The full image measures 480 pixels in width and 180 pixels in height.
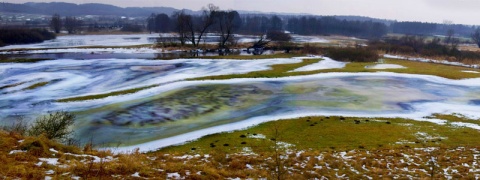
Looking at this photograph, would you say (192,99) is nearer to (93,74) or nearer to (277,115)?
(277,115)

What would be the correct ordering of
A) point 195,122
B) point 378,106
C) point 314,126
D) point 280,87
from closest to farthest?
point 314,126 < point 195,122 < point 378,106 < point 280,87

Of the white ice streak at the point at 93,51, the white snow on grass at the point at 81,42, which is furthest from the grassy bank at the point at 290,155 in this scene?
the white snow on grass at the point at 81,42

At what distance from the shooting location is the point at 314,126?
24562 millimetres

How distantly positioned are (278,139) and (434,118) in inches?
554

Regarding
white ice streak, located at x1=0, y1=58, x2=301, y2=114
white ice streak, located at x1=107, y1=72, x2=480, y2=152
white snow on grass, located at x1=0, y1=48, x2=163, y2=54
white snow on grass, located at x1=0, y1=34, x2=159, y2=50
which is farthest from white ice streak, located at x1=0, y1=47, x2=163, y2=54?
white ice streak, located at x1=107, y1=72, x2=480, y2=152

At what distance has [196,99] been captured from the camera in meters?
32.3

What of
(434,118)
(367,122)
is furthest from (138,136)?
(434,118)

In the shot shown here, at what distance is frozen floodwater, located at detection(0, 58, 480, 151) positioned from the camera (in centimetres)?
2494

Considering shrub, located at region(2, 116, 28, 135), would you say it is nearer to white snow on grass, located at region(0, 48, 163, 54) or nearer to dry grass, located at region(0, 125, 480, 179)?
dry grass, located at region(0, 125, 480, 179)

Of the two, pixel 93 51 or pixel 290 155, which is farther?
pixel 93 51

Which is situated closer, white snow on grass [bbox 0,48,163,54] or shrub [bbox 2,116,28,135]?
shrub [bbox 2,116,28,135]

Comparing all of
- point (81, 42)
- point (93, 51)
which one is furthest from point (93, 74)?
point (81, 42)

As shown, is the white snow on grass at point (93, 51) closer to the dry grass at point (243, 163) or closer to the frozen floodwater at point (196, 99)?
the frozen floodwater at point (196, 99)

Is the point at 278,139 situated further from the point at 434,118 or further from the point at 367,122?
the point at 434,118
